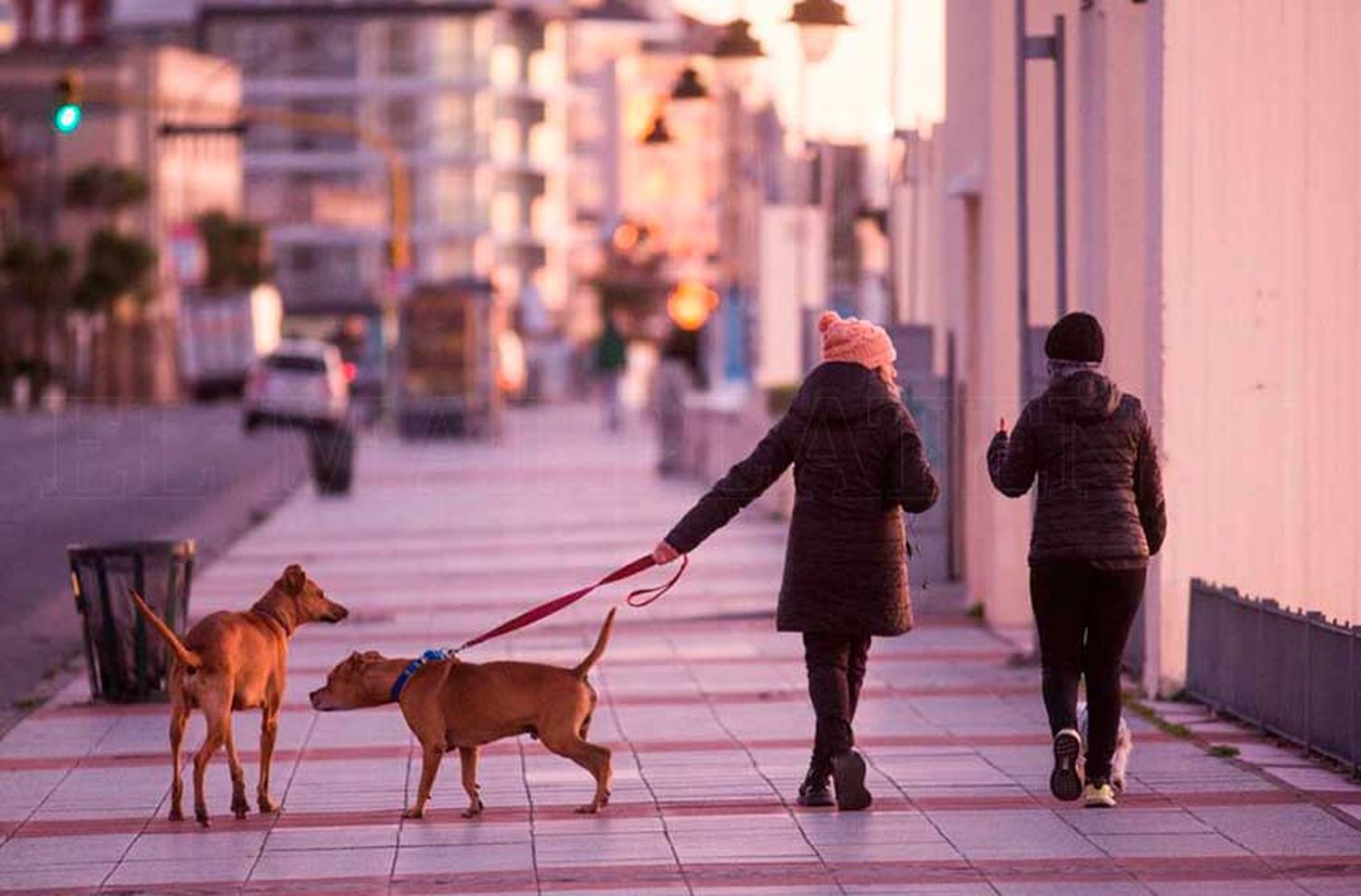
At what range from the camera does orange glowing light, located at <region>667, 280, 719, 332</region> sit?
56.2m

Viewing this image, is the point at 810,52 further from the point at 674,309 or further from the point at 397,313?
the point at 397,313

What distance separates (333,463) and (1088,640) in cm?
2834

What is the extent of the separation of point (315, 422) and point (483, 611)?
37379mm

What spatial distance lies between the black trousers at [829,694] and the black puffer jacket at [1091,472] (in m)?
0.78

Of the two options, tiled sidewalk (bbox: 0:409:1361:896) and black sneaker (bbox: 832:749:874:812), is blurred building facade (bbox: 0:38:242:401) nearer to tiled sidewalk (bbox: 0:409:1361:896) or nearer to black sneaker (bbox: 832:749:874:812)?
tiled sidewalk (bbox: 0:409:1361:896)

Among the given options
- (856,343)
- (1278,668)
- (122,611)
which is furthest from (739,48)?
(856,343)

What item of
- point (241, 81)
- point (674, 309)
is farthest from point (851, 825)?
point (241, 81)

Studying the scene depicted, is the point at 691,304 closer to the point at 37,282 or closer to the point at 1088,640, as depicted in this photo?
the point at 1088,640

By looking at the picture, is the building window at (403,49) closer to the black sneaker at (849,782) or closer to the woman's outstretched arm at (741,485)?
the woman's outstretched arm at (741,485)

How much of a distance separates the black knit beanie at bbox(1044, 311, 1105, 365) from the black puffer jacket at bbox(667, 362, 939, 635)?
0.59 metres

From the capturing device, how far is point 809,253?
40.0 meters

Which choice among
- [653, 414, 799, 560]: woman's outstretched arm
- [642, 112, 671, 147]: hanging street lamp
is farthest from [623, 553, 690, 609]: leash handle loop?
[642, 112, 671, 147]: hanging street lamp

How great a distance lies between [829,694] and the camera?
452 inches

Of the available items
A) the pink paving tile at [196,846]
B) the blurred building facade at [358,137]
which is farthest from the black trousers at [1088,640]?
the blurred building facade at [358,137]
